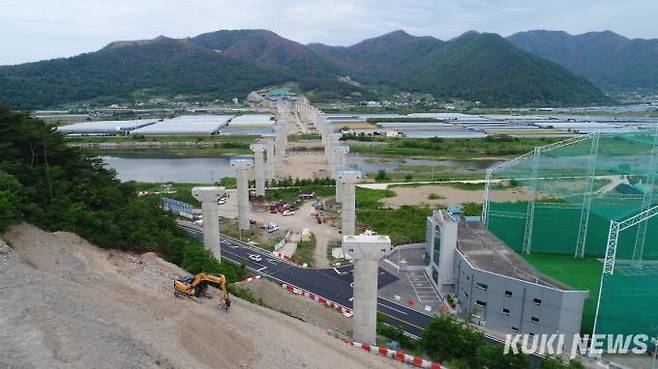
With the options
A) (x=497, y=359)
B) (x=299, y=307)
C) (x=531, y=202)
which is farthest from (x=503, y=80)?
(x=497, y=359)

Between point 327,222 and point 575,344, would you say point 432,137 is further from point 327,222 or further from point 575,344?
point 575,344

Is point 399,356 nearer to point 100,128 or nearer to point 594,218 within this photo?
point 594,218

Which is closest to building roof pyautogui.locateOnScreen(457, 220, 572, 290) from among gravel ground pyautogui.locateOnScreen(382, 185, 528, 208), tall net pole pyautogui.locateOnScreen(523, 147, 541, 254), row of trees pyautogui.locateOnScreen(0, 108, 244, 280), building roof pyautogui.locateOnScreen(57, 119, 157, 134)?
tall net pole pyautogui.locateOnScreen(523, 147, 541, 254)

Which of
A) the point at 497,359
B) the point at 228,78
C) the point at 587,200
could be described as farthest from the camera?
the point at 228,78

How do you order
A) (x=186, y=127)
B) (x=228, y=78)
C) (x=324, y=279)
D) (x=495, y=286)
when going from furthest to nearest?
(x=228, y=78), (x=186, y=127), (x=324, y=279), (x=495, y=286)

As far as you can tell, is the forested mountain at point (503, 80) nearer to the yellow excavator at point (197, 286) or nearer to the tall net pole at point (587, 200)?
the tall net pole at point (587, 200)

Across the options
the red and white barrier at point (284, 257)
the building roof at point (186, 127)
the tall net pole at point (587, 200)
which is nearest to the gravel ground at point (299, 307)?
the red and white barrier at point (284, 257)

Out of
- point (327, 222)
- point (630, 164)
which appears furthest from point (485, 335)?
point (327, 222)
